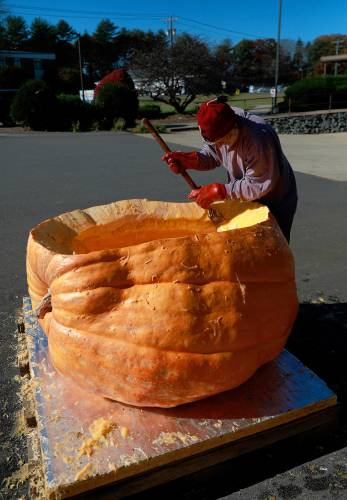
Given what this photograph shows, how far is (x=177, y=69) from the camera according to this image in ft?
94.2

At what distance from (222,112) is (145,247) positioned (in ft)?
2.84

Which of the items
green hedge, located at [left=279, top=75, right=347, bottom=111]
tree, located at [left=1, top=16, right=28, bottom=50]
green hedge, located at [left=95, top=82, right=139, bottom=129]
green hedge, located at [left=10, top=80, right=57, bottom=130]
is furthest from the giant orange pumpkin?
tree, located at [left=1, top=16, right=28, bottom=50]

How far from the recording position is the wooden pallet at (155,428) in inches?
64.0

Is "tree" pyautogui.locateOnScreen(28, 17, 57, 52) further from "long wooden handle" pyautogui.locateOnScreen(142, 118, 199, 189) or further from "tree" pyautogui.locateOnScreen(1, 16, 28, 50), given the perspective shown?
"long wooden handle" pyautogui.locateOnScreen(142, 118, 199, 189)

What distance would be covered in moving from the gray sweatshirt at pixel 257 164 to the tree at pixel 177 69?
2764 cm

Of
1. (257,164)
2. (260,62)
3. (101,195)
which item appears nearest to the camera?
(257,164)

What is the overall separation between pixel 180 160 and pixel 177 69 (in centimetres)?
2805

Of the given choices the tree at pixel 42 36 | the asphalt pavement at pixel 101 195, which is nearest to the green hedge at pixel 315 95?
the asphalt pavement at pixel 101 195

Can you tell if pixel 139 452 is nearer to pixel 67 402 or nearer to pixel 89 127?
pixel 67 402

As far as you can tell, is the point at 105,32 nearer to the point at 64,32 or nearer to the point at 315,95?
the point at 64,32

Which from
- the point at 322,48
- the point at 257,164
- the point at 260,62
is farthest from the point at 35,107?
the point at 322,48

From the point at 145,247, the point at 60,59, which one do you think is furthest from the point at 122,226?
the point at 60,59

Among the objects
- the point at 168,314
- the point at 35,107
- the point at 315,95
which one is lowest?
the point at 168,314

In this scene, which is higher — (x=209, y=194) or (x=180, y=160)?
(x=180, y=160)
